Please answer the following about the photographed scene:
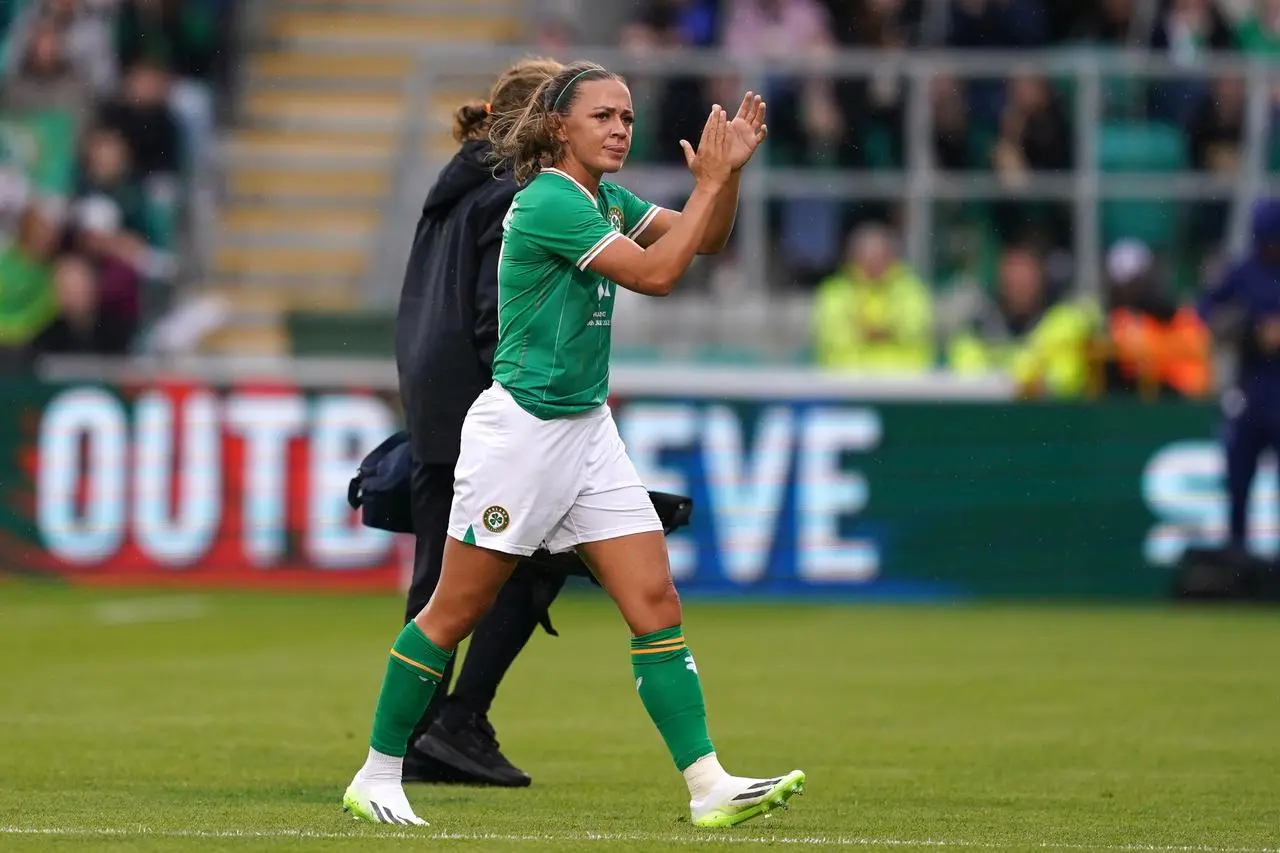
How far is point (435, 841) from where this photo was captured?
21.2 ft

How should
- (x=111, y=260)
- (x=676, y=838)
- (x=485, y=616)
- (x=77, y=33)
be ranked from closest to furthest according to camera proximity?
(x=676, y=838) < (x=485, y=616) < (x=111, y=260) < (x=77, y=33)

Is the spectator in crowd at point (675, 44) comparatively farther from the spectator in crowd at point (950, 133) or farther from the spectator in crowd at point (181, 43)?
the spectator in crowd at point (181, 43)

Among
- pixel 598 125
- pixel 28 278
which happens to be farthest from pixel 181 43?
pixel 598 125

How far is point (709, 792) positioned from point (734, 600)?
9.28 meters

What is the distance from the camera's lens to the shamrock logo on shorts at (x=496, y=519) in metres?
6.80

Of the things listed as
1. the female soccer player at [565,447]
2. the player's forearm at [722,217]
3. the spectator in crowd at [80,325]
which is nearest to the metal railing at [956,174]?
the spectator in crowd at [80,325]

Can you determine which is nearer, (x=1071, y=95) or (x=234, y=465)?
(x=234, y=465)

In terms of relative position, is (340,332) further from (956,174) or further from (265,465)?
(956,174)

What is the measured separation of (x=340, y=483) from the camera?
1633cm

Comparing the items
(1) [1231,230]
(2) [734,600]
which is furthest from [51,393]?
(1) [1231,230]

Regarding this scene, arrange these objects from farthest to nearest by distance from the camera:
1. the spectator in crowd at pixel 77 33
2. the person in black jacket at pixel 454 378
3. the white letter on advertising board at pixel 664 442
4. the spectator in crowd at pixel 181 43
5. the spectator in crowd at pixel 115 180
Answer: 1. the spectator in crowd at pixel 181 43
2. the spectator in crowd at pixel 77 33
3. the spectator in crowd at pixel 115 180
4. the white letter on advertising board at pixel 664 442
5. the person in black jacket at pixel 454 378

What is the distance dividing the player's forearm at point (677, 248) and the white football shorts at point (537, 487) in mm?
473

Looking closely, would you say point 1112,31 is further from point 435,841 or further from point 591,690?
point 435,841

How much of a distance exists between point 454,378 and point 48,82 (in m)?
14.0
